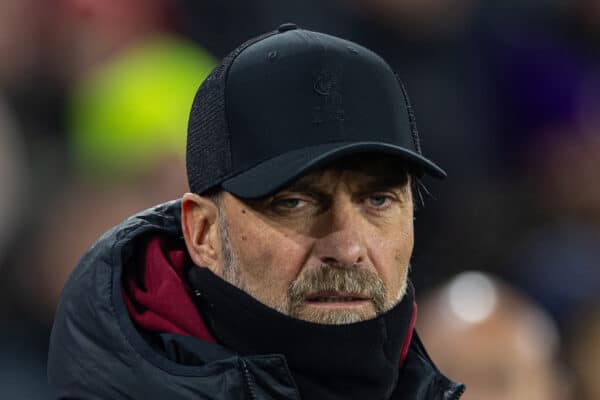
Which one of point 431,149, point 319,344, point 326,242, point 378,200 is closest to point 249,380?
point 319,344

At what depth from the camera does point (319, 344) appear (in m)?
2.03

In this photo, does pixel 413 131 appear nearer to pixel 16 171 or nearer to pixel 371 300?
pixel 371 300

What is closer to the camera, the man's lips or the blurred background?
the man's lips

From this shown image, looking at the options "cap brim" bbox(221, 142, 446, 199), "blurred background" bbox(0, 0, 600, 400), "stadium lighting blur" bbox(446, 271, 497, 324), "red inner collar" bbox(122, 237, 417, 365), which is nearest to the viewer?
"cap brim" bbox(221, 142, 446, 199)

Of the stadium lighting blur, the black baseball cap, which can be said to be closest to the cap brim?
the black baseball cap

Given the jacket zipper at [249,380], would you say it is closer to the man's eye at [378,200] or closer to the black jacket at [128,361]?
the black jacket at [128,361]

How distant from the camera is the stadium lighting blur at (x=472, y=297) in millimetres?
3480

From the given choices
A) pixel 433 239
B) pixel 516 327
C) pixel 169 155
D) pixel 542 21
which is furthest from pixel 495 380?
pixel 542 21

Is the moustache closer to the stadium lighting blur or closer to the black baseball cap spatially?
the black baseball cap

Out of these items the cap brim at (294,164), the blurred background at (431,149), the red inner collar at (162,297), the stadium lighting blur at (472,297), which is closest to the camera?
the cap brim at (294,164)

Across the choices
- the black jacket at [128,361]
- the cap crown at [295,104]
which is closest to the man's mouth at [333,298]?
the black jacket at [128,361]

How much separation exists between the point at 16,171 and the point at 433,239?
135cm

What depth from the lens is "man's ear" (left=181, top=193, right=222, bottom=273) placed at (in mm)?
2152

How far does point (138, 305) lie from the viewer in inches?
85.4
